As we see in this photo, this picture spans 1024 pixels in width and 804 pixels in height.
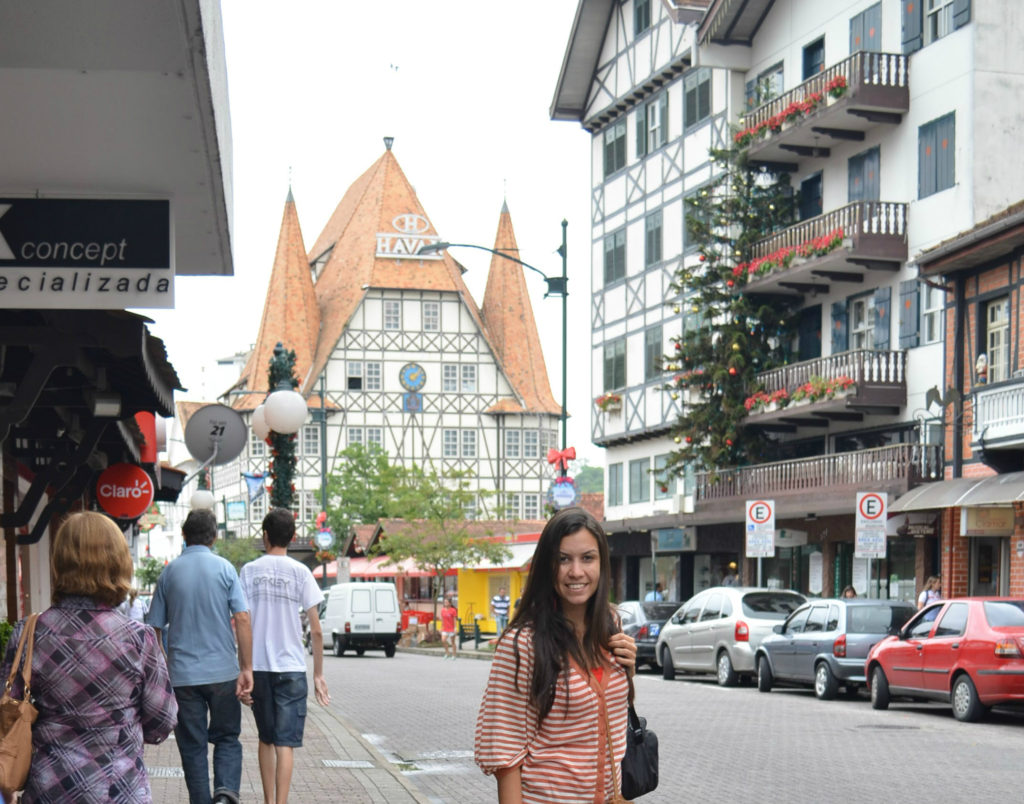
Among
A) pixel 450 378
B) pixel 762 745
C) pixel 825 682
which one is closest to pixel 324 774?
pixel 762 745

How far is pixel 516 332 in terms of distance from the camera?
104m

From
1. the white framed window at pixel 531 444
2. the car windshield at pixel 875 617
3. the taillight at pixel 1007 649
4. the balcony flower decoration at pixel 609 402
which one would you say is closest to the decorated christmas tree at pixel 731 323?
the balcony flower decoration at pixel 609 402

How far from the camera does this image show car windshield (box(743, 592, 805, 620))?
96.2 ft

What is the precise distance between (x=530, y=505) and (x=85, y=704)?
90187 mm

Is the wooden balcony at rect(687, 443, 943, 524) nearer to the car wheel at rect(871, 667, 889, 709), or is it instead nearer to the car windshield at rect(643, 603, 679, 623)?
the car windshield at rect(643, 603, 679, 623)

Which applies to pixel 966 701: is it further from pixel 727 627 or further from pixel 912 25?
pixel 912 25

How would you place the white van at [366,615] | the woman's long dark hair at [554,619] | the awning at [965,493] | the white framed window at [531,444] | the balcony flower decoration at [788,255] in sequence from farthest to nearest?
the white framed window at [531,444] → the white van at [366,615] → the balcony flower decoration at [788,255] → the awning at [965,493] → the woman's long dark hair at [554,619]

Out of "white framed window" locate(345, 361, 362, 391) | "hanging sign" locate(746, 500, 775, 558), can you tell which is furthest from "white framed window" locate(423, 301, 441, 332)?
"hanging sign" locate(746, 500, 775, 558)

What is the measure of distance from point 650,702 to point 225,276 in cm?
1397

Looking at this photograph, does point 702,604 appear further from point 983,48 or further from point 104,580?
point 104,580

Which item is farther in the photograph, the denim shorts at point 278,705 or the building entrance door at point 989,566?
the building entrance door at point 989,566

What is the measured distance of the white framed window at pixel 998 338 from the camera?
32.4 metres

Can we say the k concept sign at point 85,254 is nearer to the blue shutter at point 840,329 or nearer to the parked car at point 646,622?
the parked car at point 646,622

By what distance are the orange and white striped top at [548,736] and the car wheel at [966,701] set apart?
16493 millimetres
